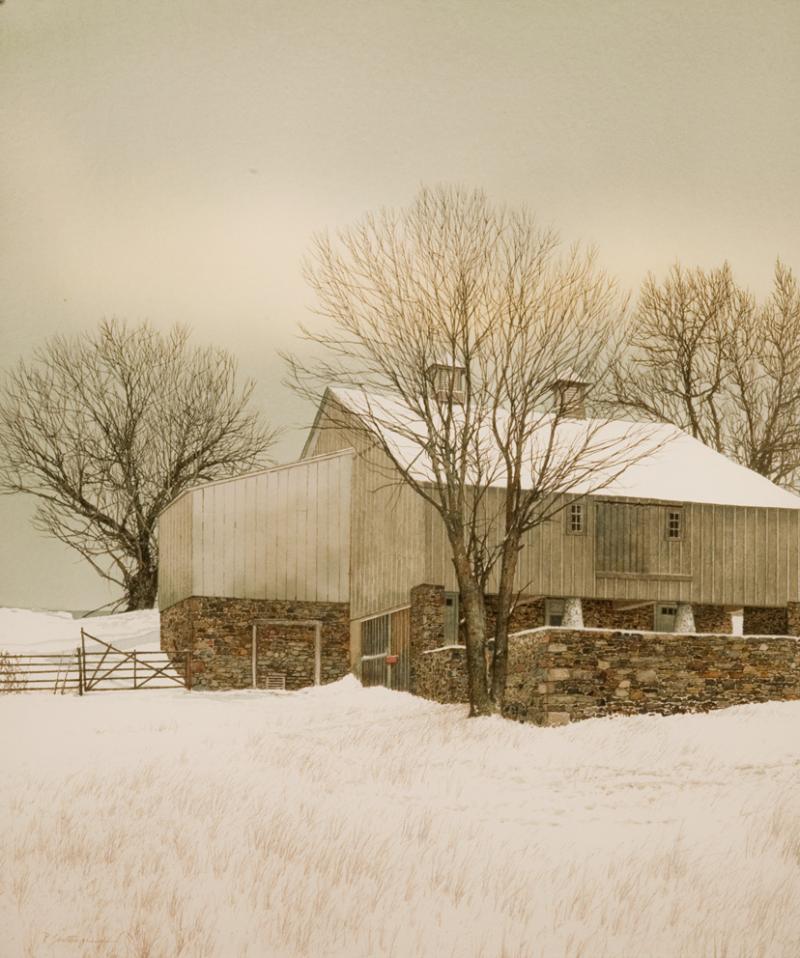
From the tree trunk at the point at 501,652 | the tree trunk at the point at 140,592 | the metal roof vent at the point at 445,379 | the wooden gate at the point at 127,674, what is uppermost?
the metal roof vent at the point at 445,379

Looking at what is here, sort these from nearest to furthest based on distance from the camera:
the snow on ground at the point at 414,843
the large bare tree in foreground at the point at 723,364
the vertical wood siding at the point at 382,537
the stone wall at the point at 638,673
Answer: the snow on ground at the point at 414,843 → the large bare tree in foreground at the point at 723,364 → the stone wall at the point at 638,673 → the vertical wood siding at the point at 382,537

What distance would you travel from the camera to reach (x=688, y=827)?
9.37 meters

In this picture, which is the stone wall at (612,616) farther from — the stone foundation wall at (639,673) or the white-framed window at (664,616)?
the stone foundation wall at (639,673)

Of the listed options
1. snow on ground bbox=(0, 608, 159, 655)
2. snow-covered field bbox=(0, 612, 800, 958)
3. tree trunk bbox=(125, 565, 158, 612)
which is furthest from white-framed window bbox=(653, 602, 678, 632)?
tree trunk bbox=(125, 565, 158, 612)

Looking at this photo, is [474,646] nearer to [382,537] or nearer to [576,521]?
[382,537]

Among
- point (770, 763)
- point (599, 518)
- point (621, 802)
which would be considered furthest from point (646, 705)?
point (599, 518)

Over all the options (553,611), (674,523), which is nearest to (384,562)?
(553,611)

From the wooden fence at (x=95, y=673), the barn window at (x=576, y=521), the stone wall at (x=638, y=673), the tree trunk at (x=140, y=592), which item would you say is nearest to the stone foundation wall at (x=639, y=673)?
the stone wall at (x=638, y=673)

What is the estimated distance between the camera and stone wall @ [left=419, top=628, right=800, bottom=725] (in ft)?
48.6

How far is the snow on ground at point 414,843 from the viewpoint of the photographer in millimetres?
7109

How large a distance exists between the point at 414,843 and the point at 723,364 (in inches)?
410

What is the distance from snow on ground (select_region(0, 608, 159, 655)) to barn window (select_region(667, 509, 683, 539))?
12599 mm

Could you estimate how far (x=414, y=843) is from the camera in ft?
29.9

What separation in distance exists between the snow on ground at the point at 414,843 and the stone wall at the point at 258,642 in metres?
9.03
